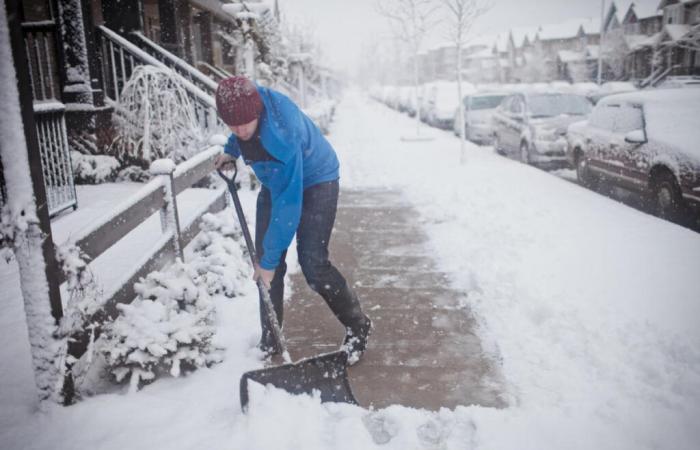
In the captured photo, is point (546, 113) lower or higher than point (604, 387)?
higher

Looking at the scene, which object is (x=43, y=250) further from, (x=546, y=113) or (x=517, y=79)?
(x=517, y=79)

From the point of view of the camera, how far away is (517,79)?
63.4 meters

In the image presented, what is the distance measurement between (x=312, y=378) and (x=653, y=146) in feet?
22.3

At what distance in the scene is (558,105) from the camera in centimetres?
1223

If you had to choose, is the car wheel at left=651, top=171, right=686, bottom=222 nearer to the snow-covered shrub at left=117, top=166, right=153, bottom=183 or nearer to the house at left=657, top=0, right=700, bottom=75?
the snow-covered shrub at left=117, top=166, right=153, bottom=183

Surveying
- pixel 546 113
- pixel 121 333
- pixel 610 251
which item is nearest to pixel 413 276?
pixel 610 251

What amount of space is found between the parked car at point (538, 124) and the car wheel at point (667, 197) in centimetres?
386

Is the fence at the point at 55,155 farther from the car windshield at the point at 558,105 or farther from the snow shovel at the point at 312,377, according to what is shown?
the car windshield at the point at 558,105

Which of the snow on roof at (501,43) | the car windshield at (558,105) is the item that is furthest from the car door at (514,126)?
the snow on roof at (501,43)

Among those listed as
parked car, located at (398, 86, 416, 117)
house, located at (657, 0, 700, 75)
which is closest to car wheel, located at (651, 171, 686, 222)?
parked car, located at (398, 86, 416, 117)

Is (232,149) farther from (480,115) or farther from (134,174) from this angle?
(480,115)

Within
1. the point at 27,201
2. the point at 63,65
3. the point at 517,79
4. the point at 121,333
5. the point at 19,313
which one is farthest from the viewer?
the point at 517,79

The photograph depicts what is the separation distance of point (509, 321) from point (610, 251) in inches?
87.5

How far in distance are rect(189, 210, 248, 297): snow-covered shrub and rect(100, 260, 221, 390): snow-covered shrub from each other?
0.63m
